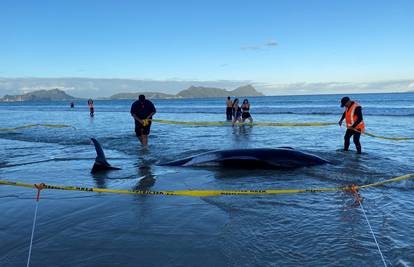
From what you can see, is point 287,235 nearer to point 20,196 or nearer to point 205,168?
point 205,168

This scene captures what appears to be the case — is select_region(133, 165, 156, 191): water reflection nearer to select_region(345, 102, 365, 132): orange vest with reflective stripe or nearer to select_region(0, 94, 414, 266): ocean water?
select_region(0, 94, 414, 266): ocean water

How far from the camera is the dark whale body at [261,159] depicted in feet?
27.1

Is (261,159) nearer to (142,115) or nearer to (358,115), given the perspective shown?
(358,115)

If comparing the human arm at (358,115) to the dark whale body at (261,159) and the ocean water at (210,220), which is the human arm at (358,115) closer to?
the ocean water at (210,220)

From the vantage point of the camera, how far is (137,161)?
9867 mm

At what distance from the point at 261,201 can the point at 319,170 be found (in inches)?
111

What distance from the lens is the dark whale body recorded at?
325 inches

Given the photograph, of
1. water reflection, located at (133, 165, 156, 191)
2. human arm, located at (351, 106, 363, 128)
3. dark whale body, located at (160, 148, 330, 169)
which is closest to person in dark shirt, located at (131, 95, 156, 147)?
water reflection, located at (133, 165, 156, 191)

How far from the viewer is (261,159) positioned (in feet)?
27.1

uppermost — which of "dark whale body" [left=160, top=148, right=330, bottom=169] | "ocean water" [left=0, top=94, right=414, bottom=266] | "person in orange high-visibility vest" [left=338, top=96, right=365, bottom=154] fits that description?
"person in orange high-visibility vest" [left=338, top=96, right=365, bottom=154]

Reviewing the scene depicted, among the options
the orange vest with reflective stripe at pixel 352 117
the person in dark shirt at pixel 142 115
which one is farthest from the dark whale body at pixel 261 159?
the person in dark shirt at pixel 142 115

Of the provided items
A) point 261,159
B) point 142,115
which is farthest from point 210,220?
point 142,115

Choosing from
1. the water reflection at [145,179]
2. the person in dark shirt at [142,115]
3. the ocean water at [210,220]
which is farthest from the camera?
the person in dark shirt at [142,115]

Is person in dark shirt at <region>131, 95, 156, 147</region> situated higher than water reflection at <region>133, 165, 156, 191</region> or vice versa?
person in dark shirt at <region>131, 95, 156, 147</region>
